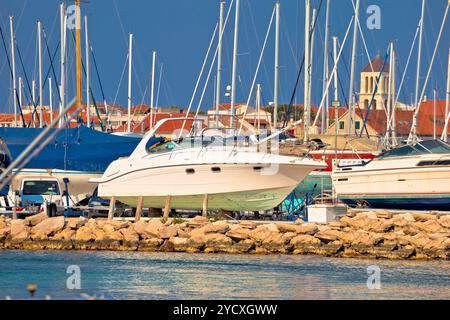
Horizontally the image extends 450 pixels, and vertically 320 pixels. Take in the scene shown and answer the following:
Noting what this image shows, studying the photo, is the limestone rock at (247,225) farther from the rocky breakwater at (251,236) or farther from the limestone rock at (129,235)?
the limestone rock at (129,235)

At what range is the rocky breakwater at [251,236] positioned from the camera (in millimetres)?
27750

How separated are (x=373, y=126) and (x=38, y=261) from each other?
312ft

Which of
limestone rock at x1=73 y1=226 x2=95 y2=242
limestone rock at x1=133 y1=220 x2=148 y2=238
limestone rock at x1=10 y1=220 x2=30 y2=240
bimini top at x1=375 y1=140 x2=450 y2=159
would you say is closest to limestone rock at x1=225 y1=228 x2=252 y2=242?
limestone rock at x1=133 y1=220 x2=148 y2=238

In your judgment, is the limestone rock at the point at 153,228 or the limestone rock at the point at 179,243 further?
the limestone rock at the point at 153,228

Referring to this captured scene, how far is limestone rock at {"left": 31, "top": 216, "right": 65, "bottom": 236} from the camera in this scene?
2977 cm

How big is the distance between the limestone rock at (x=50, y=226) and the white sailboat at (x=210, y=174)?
12.3 feet

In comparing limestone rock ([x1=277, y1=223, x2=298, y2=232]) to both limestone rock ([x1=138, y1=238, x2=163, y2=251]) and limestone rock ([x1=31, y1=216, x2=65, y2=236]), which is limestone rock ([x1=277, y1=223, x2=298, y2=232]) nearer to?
limestone rock ([x1=138, y1=238, x2=163, y2=251])

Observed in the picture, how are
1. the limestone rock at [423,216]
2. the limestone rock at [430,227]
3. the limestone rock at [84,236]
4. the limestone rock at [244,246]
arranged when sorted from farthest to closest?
1. the limestone rock at [423,216]
2. the limestone rock at [84,236]
3. the limestone rock at [430,227]
4. the limestone rock at [244,246]

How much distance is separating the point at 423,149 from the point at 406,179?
3.41ft

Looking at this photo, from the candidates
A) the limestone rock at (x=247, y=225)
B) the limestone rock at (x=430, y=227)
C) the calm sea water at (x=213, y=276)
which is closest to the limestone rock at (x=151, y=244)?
the calm sea water at (x=213, y=276)

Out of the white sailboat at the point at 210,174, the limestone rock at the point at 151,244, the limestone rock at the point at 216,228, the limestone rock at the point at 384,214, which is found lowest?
the limestone rock at the point at 151,244

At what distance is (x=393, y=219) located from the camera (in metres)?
29.1

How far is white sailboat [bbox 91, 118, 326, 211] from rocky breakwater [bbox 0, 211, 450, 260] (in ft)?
7.06
